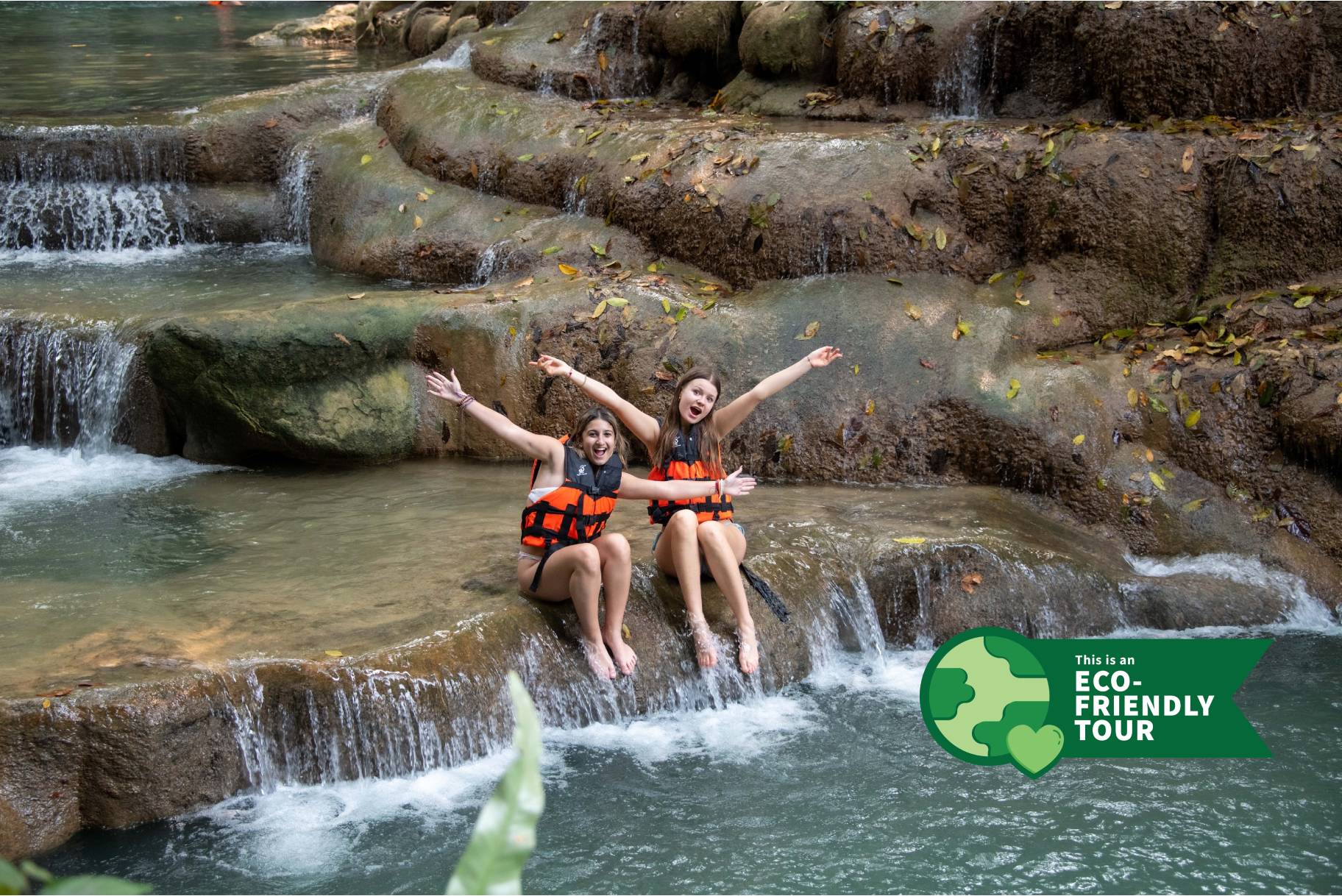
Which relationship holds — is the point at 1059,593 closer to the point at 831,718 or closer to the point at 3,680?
the point at 831,718

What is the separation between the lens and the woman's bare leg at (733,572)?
5988 millimetres

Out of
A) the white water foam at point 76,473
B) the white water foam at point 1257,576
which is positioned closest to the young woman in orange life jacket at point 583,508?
the white water foam at point 1257,576

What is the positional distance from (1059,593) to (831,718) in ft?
5.27

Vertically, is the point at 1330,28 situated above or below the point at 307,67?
below

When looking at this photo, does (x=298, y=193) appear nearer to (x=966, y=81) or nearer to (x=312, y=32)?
(x=966, y=81)

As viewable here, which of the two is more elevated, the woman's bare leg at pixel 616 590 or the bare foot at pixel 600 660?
the woman's bare leg at pixel 616 590

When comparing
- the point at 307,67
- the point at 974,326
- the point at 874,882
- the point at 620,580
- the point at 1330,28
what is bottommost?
the point at 874,882

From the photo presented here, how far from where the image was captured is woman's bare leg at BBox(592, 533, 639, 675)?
5.75 m

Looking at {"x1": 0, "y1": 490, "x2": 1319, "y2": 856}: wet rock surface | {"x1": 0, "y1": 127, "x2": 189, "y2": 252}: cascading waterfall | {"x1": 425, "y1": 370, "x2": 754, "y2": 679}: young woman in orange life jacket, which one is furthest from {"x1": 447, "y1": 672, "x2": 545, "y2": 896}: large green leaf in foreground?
{"x1": 0, "y1": 127, "x2": 189, "y2": 252}: cascading waterfall

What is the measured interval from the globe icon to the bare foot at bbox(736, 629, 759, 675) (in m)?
0.97

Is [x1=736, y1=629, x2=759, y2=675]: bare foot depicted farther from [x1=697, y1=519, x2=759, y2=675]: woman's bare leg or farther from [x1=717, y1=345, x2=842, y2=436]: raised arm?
[x1=717, y1=345, x2=842, y2=436]: raised arm

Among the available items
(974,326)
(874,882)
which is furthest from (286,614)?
(974,326)

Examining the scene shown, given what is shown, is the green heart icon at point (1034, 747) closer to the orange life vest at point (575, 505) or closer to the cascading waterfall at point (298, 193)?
the orange life vest at point (575, 505)

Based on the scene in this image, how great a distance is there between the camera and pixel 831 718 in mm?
6023
